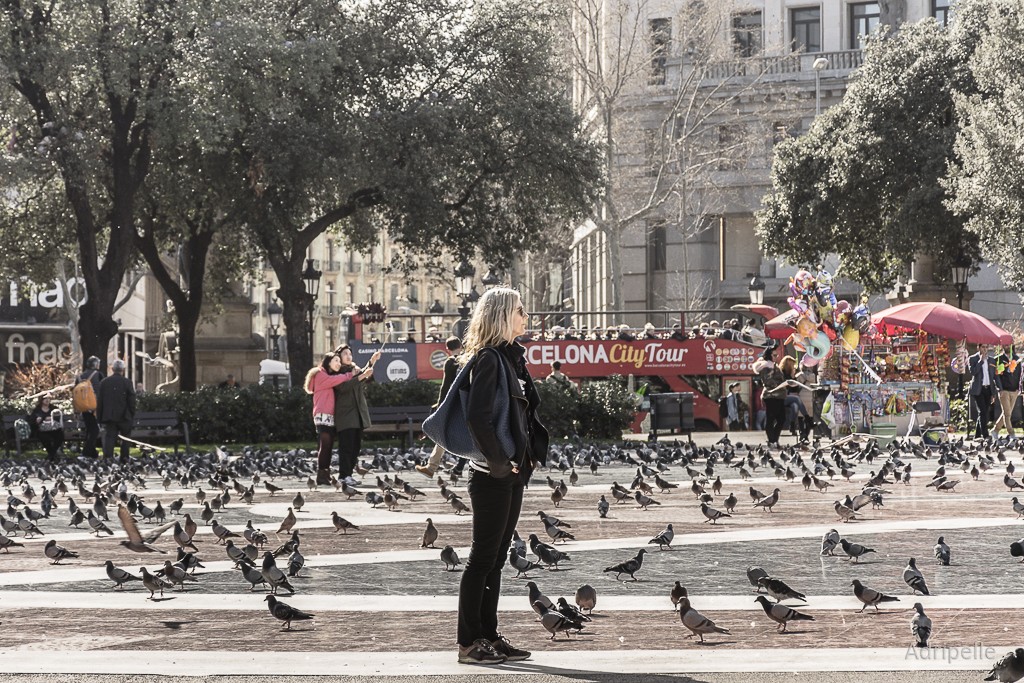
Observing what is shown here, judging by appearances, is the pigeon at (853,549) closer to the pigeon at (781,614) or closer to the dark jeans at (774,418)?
the pigeon at (781,614)

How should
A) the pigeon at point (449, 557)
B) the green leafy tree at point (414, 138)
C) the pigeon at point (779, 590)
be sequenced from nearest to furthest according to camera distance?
the pigeon at point (779, 590) < the pigeon at point (449, 557) < the green leafy tree at point (414, 138)

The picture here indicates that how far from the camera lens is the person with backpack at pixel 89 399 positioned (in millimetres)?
23156

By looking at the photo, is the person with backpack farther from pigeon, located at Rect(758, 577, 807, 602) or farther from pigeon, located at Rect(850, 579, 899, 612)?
pigeon, located at Rect(850, 579, 899, 612)

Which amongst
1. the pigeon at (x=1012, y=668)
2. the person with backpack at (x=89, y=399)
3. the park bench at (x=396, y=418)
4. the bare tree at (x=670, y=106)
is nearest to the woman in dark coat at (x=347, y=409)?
the person with backpack at (x=89, y=399)

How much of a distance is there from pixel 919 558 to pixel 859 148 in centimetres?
3233

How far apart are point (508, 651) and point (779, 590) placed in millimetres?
1973

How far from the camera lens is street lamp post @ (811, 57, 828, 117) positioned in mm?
49406

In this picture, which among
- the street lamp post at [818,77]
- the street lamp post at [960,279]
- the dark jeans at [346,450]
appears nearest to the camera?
the dark jeans at [346,450]

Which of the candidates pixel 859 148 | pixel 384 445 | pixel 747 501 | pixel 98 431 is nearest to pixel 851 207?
pixel 859 148

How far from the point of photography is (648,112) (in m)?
52.1

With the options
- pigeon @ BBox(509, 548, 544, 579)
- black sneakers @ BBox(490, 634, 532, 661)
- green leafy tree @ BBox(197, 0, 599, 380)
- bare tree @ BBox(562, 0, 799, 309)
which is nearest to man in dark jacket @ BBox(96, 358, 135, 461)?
green leafy tree @ BBox(197, 0, 599, 380)

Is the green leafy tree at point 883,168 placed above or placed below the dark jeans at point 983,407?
above

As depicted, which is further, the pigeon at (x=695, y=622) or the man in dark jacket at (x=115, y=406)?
the man in dark jacket at (x=115, y=406)

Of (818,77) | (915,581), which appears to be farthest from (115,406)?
(818,77)
